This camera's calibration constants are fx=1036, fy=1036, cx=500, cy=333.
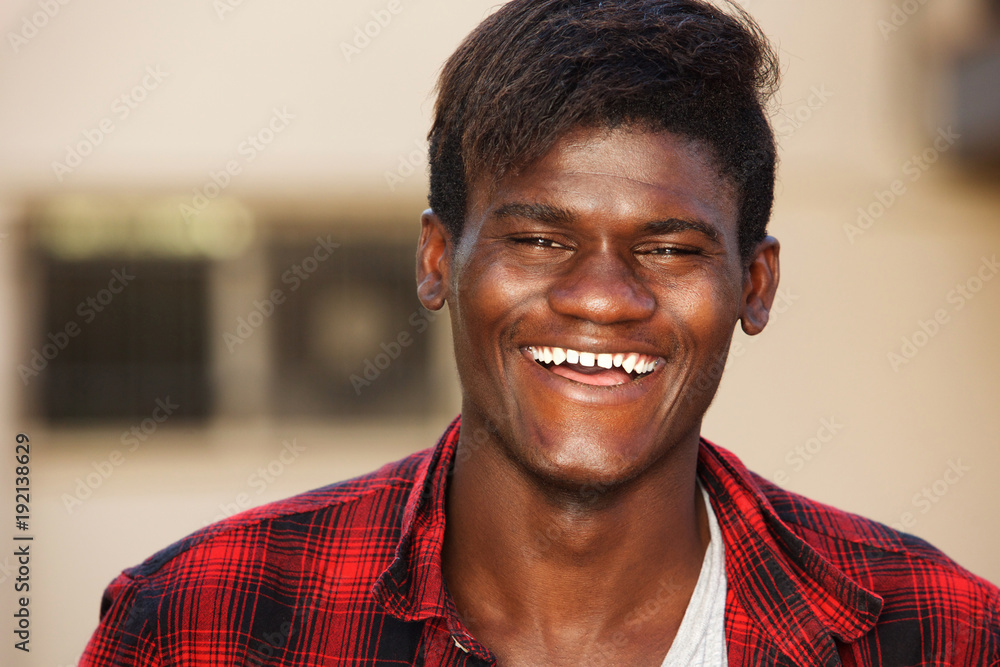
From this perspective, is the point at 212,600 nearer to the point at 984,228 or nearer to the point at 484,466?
the point at 484,466

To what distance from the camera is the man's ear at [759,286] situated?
2166 millimetres

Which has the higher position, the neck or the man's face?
the man's face

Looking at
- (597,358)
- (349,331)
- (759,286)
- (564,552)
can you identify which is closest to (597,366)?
(597,358)

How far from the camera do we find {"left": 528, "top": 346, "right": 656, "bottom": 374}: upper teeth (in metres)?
1.92

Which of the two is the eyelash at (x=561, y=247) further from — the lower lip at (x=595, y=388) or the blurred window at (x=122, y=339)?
the blurred window at (x=122, y=339)

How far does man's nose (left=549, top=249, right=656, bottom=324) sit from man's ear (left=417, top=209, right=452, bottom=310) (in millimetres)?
342

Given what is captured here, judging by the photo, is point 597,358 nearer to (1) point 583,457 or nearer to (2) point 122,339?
(1) point 583,457

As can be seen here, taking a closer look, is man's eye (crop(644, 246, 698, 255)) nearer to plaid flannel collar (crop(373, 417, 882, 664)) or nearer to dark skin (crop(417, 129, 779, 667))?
dark skin (crop(417, 129, 779, 667))

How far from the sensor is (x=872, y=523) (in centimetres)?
228

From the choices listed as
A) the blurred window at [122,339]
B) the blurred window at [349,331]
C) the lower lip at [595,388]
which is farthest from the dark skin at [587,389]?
the blurred window at [122,339]

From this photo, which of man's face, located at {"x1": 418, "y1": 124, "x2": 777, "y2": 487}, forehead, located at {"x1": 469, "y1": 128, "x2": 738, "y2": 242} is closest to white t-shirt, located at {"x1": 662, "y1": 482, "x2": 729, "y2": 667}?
man's face, located at {"x1": 418, "y1": 124, "x2": 777, "y2": 487}

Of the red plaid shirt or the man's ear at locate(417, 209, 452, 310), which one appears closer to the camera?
the red plaid shirt

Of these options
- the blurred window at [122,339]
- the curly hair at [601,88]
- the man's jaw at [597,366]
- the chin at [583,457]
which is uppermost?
the curly hair at [601,88]

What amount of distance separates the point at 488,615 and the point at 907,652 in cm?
82
